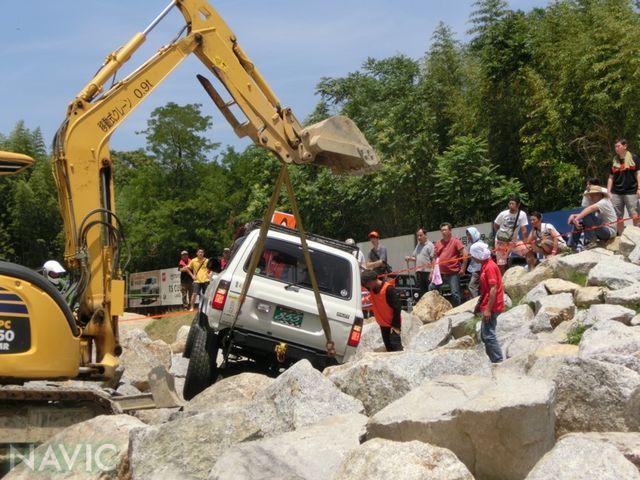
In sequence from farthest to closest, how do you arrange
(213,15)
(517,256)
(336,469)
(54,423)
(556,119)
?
(556,119)
(517,256)
(213,15)
(54,423)
(336,469)

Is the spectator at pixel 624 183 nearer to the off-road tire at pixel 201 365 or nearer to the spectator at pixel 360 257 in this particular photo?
the spectator at pixel 360 257

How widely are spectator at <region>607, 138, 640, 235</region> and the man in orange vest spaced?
5.16m

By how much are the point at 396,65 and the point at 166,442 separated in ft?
108

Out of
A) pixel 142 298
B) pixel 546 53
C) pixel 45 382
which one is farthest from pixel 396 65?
pixel 45 382

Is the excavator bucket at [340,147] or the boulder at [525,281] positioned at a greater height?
the excavator bucket at [340,147]

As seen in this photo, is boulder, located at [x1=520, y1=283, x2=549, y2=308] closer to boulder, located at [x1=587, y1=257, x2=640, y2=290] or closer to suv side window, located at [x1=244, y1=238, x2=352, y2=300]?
boulder, located at [x1=587, y1=257, x2=640, y2=290]

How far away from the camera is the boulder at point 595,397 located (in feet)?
21.2

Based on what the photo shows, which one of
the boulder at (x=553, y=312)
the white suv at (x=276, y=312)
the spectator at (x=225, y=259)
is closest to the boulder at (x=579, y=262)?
the boulder at (x=553, y=312)

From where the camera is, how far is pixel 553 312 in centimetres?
1300

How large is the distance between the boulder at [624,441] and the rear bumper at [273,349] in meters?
5.80

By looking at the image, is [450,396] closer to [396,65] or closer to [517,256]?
[517,256]

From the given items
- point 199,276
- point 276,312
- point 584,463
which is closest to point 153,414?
point 276,312

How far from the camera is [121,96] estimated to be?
33.2 ft

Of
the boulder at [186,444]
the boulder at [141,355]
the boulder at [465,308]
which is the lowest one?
the boulder at [141,355]
